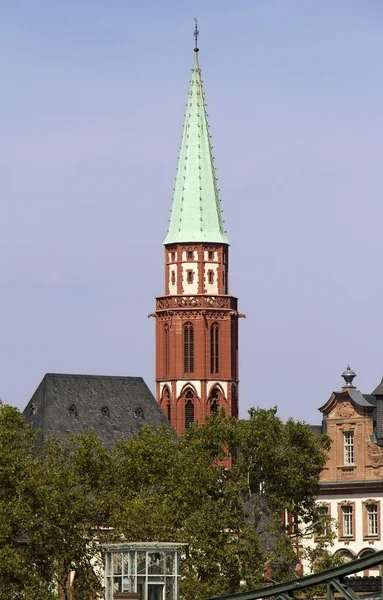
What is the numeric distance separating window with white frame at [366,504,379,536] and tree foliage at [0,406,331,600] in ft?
14.1

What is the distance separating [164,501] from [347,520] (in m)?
20.8

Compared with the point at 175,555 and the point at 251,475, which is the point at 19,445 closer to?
the point at 251,475

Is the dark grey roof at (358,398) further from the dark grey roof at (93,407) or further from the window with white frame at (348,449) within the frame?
the dark grey roof at (93,407)

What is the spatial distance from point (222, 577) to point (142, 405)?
53.6m

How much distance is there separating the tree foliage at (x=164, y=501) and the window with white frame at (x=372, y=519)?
4293 millimetres

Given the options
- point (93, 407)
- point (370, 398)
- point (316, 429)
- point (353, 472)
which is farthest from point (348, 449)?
point (93, 407)

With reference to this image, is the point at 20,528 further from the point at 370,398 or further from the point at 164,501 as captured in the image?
the point at 370,398

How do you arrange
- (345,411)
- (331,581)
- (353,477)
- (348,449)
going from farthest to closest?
(345,411) < (348,449) < (353,477) < (331,581)

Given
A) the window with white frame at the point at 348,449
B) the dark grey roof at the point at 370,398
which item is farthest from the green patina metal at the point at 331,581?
the dark grey roof at the point at 370,398

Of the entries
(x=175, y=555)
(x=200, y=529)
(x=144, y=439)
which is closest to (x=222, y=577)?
(x=200, y=529)

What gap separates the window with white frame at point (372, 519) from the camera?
138 m

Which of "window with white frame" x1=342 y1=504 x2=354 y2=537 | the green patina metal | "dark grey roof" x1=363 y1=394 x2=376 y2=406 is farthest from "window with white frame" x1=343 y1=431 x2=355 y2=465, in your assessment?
the green patina metal

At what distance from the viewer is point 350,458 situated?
139m

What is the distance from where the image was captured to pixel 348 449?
457 feet
